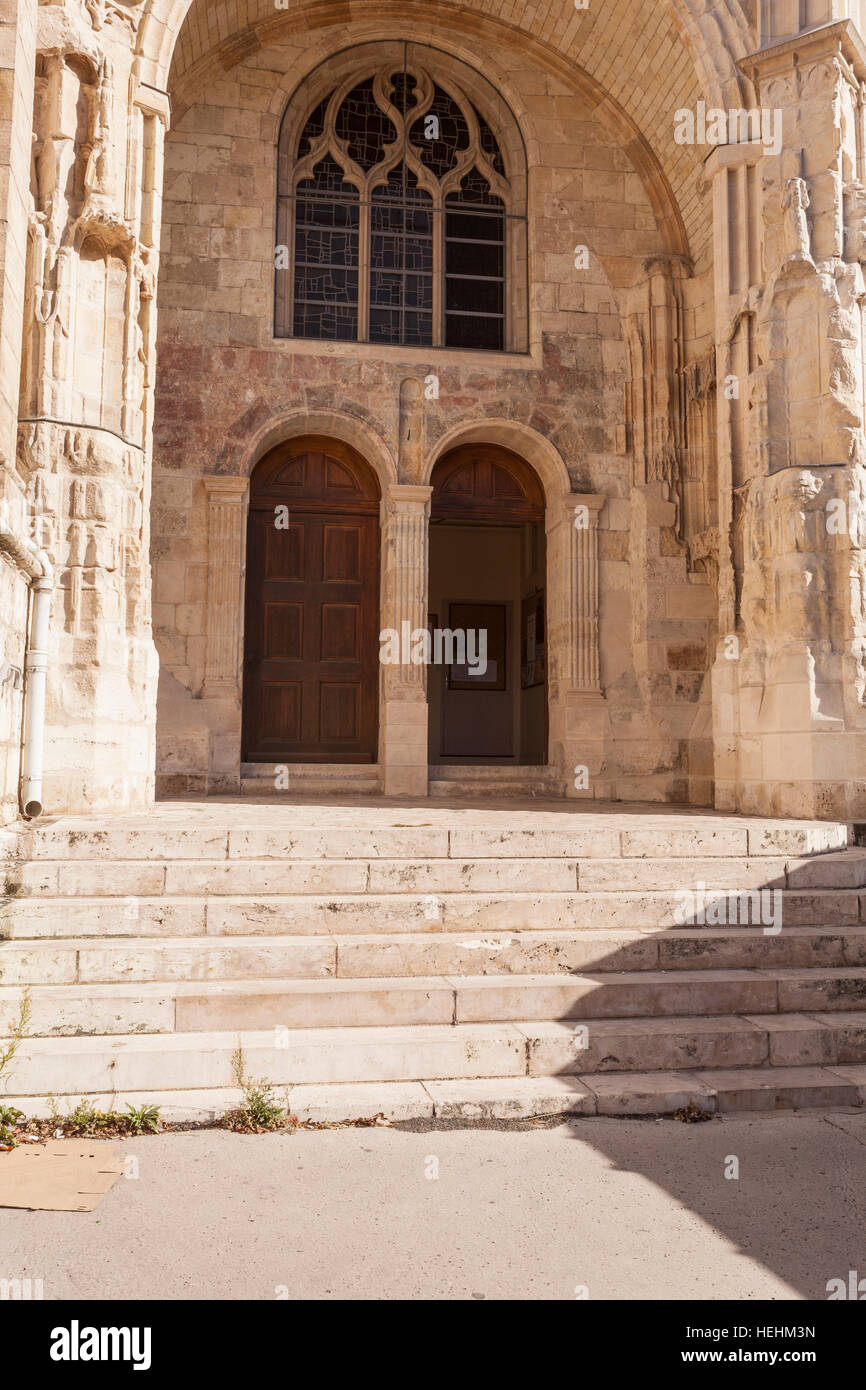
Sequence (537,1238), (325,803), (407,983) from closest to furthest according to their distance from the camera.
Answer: (537,1238) → (407,983) → (325,803)

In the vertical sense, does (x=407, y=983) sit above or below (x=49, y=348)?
below

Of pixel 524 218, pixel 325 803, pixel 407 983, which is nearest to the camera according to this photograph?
pixel 407 983

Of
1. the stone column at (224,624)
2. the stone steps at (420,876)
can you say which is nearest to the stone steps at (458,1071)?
the stone steps at (420,876)

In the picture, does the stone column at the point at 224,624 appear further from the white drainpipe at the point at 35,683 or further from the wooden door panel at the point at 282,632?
the white drainpipe at the point at 35,683

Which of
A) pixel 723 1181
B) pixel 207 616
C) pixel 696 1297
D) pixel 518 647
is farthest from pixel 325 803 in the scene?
pixel 518 647

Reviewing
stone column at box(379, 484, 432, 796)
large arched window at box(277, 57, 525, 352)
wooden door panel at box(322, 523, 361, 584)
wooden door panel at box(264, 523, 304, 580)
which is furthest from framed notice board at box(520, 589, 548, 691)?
large arched window at box(277, 57, 525, 352)

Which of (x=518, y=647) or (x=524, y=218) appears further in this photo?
(x=518, y=647)

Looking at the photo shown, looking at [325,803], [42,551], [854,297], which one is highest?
[854,297]

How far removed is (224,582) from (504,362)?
350 centimetres

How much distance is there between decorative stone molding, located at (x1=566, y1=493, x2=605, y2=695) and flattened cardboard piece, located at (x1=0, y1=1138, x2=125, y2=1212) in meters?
7.48

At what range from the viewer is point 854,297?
7.79 m

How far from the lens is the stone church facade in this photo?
26.4ft

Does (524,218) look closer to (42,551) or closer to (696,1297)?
(42,551)

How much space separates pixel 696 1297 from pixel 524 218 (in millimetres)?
10447
